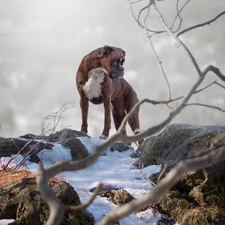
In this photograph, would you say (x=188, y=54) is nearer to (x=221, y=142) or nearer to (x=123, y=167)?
(x=221, y=142)

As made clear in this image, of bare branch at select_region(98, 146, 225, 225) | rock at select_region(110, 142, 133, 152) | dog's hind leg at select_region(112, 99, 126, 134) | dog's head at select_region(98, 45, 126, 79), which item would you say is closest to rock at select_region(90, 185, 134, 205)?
rock at select_region(110, 142, 133, 152)

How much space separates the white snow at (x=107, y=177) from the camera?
4.04 meters

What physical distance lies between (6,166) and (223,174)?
242 centimetres

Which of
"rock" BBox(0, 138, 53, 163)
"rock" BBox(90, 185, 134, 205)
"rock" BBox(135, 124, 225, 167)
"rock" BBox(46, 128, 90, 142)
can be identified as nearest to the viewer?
"rock" BBox(90, 185, 134, 205)

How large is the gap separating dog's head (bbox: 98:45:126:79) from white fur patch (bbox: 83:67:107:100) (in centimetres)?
13

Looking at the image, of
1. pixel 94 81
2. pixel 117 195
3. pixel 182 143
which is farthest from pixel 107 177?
pixel 94 81

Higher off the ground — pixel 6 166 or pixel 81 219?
pixel 6 166

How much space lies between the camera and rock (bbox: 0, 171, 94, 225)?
3.53 m

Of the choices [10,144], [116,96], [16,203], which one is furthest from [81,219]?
[116,96]

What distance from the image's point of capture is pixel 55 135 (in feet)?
26.0

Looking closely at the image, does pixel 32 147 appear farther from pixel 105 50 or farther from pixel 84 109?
pixel 105 50

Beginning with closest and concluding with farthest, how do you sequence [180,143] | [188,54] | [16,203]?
[188,54]
[16,203]
[180,143]

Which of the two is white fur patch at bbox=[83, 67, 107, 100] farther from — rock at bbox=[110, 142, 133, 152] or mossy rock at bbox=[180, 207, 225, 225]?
mossy rock at bbox=[180, 207, 225, 225]

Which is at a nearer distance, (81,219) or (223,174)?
(81,219)
